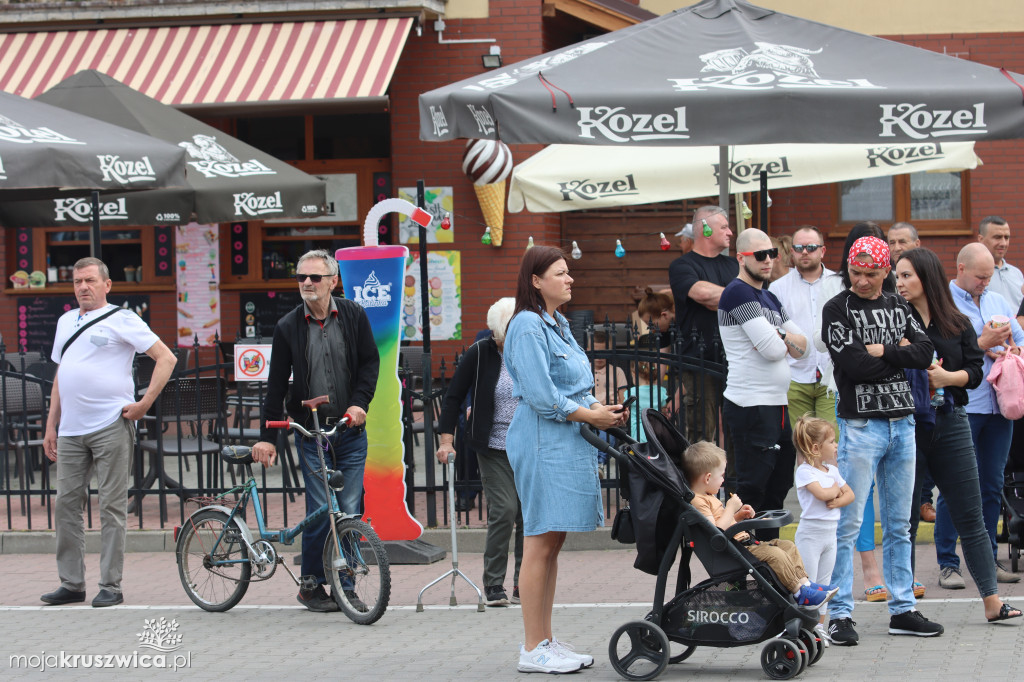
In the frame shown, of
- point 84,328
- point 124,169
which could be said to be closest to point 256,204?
point 124,169

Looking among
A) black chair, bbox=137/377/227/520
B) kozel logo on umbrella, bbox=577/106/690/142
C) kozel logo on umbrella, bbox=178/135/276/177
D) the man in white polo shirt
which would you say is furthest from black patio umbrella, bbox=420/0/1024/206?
kozel logo on umbrella, bbox=178/135/276/177

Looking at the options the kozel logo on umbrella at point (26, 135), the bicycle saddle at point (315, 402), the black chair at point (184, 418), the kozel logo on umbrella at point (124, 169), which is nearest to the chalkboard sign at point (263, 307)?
the black chair at point (184, 418)

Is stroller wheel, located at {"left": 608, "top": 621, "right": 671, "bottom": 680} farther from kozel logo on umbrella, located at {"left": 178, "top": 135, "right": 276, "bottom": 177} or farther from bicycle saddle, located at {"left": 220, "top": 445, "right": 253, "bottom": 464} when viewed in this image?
kozel logo on umbrella, located at {"left": 178, "top": 135, "right": 276, "bottom": 177}

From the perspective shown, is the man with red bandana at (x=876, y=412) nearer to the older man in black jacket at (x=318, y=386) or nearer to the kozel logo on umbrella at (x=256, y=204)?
the older man in black jacket at (x=318, y=386)

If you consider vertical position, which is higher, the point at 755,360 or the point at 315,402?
the point at 755,360

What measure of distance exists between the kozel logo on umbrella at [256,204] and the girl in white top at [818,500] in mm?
6204

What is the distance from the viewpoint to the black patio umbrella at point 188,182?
11.0 m

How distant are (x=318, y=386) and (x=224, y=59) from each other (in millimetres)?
8607

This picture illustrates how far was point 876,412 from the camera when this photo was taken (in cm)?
613

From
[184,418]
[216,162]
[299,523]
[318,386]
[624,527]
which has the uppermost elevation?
[216,162]

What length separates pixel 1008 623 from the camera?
6328mm

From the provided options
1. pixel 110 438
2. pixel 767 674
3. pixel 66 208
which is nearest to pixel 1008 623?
pixel 767 674

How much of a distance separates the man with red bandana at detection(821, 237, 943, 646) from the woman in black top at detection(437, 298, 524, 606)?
1.90 m

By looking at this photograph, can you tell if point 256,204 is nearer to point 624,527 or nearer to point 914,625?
point 624,527
